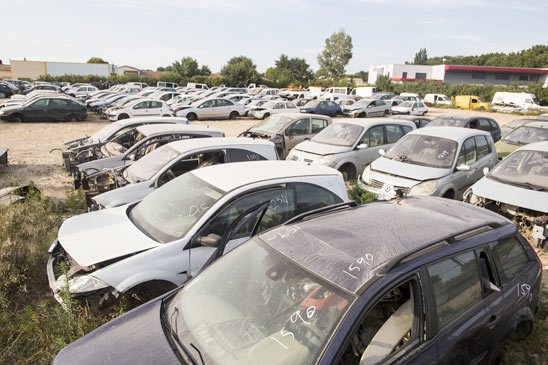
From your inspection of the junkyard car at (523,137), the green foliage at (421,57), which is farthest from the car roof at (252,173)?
the green foliage at (421,57)

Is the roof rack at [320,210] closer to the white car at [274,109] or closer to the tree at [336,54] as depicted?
the white car at [274,109]

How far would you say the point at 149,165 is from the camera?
6.73 metres

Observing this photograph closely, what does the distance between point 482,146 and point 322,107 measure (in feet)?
56.3

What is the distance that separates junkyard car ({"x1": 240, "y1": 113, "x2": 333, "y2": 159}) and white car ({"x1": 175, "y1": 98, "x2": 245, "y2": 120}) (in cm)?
1089

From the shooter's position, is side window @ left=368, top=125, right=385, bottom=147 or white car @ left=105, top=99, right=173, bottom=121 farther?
white car @ left=105, top=99, right=173, bottom=121

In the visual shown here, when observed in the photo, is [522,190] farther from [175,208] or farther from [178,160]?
[178,160]

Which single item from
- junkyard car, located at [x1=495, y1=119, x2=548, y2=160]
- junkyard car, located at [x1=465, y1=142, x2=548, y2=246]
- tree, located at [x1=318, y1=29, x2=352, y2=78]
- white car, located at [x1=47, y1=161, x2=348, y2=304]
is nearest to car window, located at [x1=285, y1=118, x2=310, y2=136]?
junkyard car, located at [x1=495, y1=119, x2=548, y2=160]

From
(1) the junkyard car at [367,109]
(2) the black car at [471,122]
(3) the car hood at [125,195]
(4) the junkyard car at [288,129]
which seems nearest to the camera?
(3) the car hood at [125,195]

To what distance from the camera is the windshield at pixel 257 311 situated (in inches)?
84.8

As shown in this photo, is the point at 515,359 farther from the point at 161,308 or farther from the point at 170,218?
the point at 170,218

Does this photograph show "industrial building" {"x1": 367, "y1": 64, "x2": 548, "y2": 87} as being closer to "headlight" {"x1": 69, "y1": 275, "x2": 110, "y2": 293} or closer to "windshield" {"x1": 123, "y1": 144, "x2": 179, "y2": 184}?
"windshield" {"x1": 123, "y1": 144, "x2": 179, "y2": 184}

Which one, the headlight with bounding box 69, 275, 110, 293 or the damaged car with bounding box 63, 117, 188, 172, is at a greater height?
the damaged car with bounding box 63, 117, 188, 172

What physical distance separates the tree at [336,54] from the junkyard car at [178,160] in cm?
7671

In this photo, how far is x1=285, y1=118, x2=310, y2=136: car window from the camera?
11.5 metres
